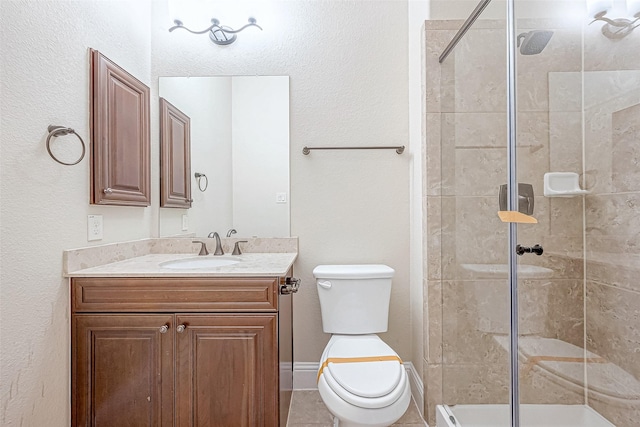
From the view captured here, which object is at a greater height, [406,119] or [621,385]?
[406,119]

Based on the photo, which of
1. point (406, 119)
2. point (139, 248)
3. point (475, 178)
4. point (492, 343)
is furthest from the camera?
point (406, 119)

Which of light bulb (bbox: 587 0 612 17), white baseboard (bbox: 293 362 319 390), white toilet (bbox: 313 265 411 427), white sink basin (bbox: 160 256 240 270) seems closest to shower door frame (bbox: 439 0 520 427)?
light bulb (bbox: 587 0 612 17)

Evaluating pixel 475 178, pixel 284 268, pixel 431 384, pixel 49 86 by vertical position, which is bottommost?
pixel 431 384

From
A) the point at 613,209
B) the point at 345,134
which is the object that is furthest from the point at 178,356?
the point at 613,209

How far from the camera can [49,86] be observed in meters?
1.36

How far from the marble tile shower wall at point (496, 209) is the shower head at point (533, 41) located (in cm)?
2

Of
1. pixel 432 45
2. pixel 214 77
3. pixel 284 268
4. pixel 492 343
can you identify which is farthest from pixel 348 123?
pixel 492 343

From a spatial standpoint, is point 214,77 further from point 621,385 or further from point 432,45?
point 621,385

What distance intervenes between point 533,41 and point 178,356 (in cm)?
184

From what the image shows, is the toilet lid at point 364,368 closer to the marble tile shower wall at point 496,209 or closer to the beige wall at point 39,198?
the marble tile shower wall at point 496,209

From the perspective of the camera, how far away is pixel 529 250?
1.31 metres

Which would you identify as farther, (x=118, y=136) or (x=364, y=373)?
(x=118, y=136)

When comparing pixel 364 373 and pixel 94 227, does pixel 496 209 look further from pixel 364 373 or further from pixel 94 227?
pixel 94 227

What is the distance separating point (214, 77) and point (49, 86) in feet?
3.09
